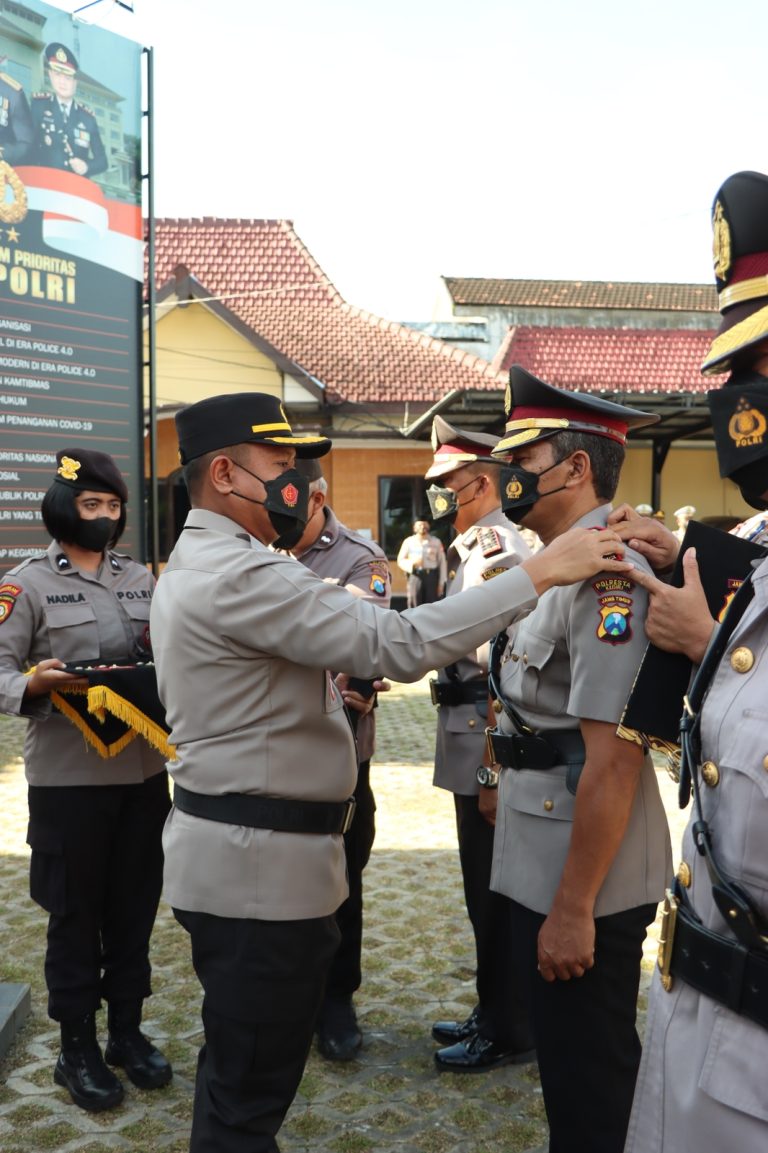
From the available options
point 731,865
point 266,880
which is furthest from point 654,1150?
point 266,880

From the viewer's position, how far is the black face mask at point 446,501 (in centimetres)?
409

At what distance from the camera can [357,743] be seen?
3969 millimetres

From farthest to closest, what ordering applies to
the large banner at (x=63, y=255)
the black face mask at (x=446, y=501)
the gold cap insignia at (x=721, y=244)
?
the large banner at (x=63, y=255)
the black face mask at (x=446, y=501)
the gold cap insignia at (x=721, y=244)

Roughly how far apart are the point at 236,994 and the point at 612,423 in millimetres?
1667

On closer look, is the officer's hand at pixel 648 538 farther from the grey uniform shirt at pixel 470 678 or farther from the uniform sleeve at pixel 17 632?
the uniform sleeve at pixel 17 632

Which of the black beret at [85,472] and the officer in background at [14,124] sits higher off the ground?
the officer in background at [14,124]

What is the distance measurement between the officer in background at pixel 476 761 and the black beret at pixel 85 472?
1235 mm

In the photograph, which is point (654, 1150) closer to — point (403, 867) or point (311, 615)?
point (311, 615)

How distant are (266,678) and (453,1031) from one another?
83.8 inches

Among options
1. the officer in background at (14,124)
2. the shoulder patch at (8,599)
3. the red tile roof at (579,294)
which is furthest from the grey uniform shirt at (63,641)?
the red tile roof at (579,294)

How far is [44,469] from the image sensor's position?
29.4ft

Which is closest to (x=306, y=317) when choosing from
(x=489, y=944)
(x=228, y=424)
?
(x=489, y=944)

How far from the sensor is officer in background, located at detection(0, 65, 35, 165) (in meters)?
8.40

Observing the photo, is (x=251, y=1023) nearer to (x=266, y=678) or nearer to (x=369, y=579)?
(x=266, y=678)
